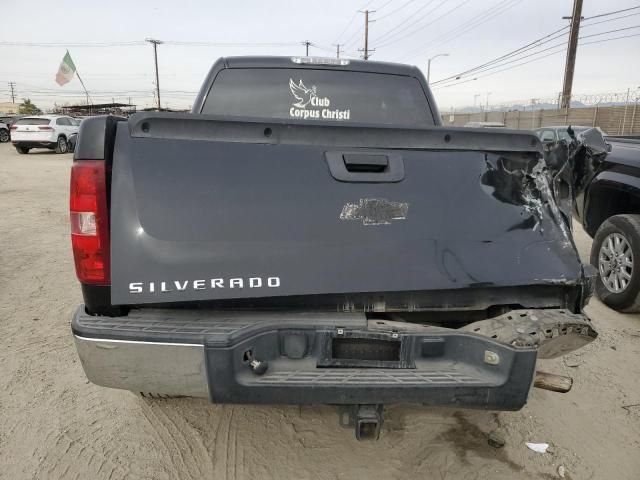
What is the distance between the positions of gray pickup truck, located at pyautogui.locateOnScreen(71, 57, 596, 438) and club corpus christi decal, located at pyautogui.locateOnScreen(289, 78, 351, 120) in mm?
1560

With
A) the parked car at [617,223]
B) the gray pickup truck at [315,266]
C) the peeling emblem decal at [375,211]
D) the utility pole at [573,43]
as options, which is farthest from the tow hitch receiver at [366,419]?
the utility pole at [573,43]

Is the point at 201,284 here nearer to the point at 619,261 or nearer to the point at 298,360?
the point at 298,360

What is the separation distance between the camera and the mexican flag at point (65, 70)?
39.5 meters

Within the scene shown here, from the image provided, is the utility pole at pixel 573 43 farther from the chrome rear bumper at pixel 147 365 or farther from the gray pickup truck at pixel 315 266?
the chrome rear bumper at pixel 147 365

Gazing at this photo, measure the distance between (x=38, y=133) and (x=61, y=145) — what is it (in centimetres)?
139

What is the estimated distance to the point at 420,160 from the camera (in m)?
2.22

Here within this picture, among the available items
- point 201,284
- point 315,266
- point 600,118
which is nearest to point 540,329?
point 315,266

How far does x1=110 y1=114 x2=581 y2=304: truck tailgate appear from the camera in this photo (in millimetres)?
1949

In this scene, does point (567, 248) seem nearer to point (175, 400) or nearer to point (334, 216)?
point (334, 216)

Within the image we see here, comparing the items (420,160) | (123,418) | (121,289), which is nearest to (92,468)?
(123,418)

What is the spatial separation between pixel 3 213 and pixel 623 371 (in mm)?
9683

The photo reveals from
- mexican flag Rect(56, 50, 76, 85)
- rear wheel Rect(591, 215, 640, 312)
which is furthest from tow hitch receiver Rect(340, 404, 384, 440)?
mexican flag Rect(56, 50, 76, 85)

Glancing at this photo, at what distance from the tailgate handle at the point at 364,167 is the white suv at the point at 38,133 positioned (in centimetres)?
2388

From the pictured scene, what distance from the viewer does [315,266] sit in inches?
78.8
